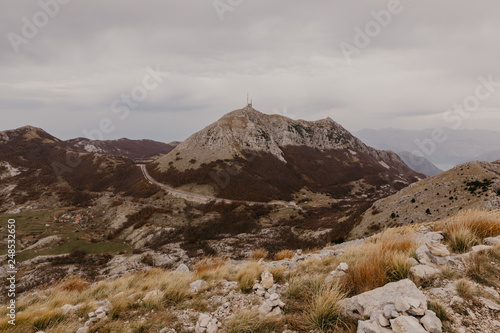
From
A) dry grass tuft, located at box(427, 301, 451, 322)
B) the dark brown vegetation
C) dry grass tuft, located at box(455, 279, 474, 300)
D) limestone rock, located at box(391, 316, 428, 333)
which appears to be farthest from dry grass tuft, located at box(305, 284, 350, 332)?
the dark brown vegetation

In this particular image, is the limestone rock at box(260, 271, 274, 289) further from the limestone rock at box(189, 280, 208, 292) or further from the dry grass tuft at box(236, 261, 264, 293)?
the limestone rock at box(189, 280, 208, 292)

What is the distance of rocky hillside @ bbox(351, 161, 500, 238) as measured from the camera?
26047mm

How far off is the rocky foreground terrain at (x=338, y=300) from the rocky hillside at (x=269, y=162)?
6319cm

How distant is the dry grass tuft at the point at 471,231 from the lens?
6.98 metres

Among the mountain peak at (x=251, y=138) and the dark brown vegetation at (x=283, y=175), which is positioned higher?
the mountain peak at (x=251, y=138)

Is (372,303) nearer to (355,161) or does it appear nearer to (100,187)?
(100,187)

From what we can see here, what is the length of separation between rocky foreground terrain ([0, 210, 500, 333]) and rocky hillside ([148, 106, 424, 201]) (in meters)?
63.2

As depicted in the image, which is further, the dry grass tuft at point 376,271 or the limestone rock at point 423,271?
the dry grass tuft at point 376,271

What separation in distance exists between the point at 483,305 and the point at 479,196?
109 feet

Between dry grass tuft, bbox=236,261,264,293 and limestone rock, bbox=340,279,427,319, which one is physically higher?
limestone rock, bbox=340,279,427,319

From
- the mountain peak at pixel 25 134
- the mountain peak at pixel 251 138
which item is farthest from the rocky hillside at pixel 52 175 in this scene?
the mountain peak at pixel 251 138

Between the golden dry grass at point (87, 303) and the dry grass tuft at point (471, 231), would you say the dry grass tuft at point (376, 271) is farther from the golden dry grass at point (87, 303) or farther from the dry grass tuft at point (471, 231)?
the golden dry grass at point (87, 303)

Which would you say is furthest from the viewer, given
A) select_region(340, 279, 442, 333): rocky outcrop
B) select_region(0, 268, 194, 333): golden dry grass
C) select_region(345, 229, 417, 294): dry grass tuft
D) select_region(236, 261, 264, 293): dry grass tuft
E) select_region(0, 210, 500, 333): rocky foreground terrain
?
select_region(236, 261, 264, 293): dry grass tuft

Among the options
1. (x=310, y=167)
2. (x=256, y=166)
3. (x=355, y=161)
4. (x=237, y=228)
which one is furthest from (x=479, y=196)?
(x=355, y=161)
